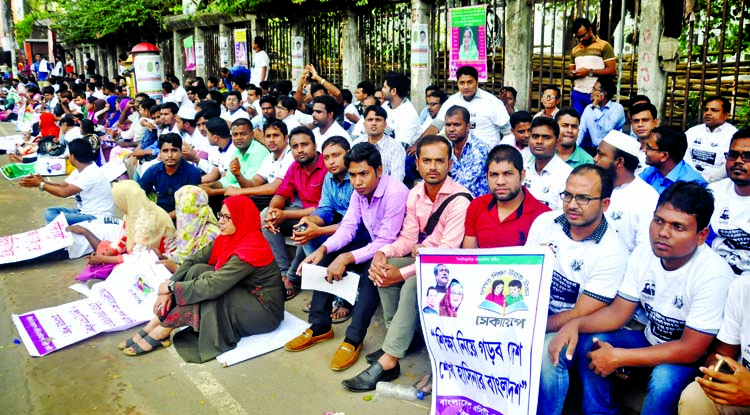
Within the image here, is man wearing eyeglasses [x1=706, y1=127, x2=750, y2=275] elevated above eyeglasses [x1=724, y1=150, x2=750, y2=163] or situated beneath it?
situated beneath

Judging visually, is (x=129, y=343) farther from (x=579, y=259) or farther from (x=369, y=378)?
(x=579, y=259)

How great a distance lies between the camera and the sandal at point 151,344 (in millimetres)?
4742

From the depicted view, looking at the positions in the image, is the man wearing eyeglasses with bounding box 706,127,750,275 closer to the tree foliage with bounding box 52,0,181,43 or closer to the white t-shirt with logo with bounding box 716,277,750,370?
the white t-shirt with logo with bounding box 716,277,750,370

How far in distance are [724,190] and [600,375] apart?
5.26 ft

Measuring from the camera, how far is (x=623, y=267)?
11.1 feet

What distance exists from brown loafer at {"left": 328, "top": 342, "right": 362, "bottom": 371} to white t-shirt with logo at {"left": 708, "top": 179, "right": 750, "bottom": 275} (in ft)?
7.81

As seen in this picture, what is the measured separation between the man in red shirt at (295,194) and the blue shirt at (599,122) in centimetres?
291

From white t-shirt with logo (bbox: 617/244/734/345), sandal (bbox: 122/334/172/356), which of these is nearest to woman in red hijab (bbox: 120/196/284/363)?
sandal (bbox: 122/334/172/356)

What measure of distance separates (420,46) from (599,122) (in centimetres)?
381

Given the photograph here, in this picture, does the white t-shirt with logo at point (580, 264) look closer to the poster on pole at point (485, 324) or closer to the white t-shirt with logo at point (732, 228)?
the poster on pole at point (485, 324)

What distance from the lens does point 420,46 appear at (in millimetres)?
9758

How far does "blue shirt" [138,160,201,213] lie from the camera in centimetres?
691

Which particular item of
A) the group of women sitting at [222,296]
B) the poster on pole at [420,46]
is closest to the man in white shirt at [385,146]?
the group of women sitting at [222,296]

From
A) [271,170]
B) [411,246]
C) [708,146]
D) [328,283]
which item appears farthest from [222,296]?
[708,146]
